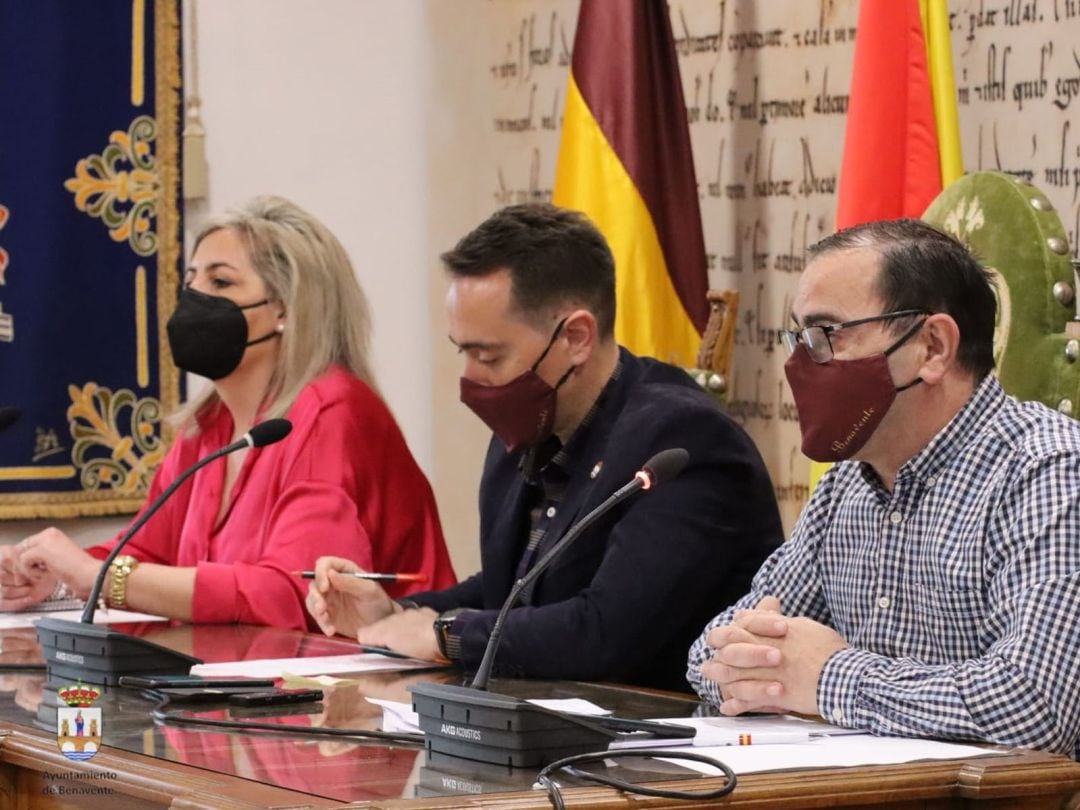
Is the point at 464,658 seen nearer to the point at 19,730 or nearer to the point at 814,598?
the point at 814,598

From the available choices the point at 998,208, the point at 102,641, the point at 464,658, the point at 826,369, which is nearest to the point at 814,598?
the point at 826,369

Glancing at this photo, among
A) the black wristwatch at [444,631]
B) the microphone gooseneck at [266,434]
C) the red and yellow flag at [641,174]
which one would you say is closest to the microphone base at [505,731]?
the black wristwatch at [444,631]

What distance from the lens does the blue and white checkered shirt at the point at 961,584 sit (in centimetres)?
207

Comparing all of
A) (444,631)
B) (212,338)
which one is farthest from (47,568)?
(444,631)

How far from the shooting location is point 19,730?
2.25m

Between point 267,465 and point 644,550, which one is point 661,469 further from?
point 267,465

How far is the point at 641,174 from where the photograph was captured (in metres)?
4.21

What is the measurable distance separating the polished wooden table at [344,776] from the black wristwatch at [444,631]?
0.43m

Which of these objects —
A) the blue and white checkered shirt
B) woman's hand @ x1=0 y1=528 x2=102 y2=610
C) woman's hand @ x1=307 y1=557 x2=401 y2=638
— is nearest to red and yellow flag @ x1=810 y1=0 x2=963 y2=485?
woman's hand @ x1=307 y1=557 x2=401 y2=638

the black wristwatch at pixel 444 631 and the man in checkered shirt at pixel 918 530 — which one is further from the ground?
the man in checkered shirt at pixel 918 530

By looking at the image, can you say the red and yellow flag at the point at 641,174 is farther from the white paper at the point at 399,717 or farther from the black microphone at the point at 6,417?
the white paper at the point at 399,717

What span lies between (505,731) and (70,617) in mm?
1804

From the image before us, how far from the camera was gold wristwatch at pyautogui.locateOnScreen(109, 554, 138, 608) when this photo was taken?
347cm

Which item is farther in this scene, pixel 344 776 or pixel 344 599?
pixel 344 599
